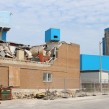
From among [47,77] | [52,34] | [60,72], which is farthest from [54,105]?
[52,34]

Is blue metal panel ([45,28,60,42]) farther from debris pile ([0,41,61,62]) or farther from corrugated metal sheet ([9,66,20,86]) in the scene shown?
corrugated metal sheet ([9,66,20,86])

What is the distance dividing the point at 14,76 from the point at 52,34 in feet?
52.3

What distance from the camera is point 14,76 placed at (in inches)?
1656

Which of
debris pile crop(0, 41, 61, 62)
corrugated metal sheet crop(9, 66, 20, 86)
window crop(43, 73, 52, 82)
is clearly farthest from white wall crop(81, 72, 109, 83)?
corrugated metal sheet crop(9, 66, 20, 86)

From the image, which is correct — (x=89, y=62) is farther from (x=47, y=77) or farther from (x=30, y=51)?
(x=47, y=77)

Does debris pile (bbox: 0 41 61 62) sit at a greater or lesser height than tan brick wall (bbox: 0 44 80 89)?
greater

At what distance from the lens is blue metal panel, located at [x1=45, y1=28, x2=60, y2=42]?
55.8 meters

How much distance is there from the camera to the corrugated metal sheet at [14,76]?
41500 millimetres

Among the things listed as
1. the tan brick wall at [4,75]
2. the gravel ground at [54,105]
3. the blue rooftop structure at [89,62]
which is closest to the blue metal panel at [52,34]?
the tan brick wall at [4,75]

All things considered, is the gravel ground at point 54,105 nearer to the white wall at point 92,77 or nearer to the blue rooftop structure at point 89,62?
the white wall at point 92,77

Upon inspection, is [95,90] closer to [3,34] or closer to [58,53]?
[58,53]

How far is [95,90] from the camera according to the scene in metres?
54.5

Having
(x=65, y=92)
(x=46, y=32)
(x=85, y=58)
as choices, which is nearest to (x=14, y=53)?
(x=65, y=92)

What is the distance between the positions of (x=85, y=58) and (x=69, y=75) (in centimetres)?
3433
